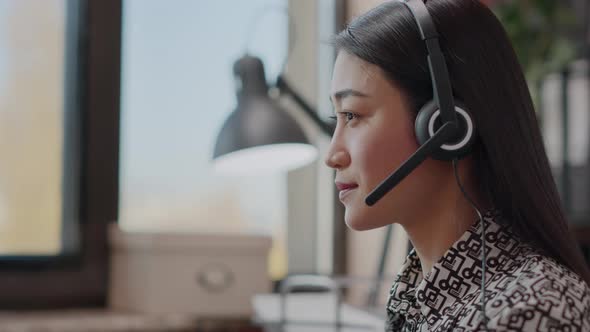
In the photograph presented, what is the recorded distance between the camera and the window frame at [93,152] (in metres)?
2.17

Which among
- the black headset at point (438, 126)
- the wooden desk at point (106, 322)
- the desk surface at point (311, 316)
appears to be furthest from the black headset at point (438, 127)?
the wooden desk at point (106, 322)

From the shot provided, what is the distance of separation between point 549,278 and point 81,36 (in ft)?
5.74

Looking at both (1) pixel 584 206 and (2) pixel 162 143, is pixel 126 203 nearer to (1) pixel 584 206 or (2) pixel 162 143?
(2) pixel 162 143

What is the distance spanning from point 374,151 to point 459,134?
0.30ft

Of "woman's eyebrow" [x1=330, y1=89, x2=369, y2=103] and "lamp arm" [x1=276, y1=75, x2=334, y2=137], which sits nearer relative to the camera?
"woman's eyebrow" [x1=330, y1=89, x2=369, y2=103]

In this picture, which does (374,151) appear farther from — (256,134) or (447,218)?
(256,134)

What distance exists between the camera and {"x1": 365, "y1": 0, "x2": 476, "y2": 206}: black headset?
29.3 inches

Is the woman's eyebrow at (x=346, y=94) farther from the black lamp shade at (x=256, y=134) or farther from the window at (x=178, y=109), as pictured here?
the window at (x=178, y=109)

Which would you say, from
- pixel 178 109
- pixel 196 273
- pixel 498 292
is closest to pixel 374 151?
pixel 498 292

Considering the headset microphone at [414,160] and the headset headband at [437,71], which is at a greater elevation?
the headset headband at [437,71]

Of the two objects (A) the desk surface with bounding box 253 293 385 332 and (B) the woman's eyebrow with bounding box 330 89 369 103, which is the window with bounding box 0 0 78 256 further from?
(B) the woman's eyebrow with bounding box 330 89 369 103

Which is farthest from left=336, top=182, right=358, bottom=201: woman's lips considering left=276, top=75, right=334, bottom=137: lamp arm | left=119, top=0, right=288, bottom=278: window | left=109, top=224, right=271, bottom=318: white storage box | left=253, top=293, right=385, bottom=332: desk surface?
left=119, top=0, right=288, bottom=278: window

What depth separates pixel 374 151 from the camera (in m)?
0.80

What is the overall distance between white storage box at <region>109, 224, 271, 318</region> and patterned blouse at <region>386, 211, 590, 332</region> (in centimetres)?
120
